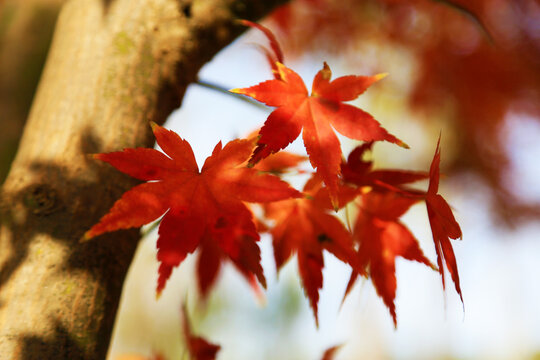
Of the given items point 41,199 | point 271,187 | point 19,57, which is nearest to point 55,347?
point 41,199

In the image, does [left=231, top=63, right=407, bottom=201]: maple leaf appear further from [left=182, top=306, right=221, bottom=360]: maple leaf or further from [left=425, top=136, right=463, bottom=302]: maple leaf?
[left=182, top=306, right=221, bottom=360]: maple leaf

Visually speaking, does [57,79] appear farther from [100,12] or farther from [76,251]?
[76,251]

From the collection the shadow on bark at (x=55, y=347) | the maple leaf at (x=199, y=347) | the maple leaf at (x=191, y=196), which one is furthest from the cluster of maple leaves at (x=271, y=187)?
the maple leaf at (x=199, y=347)

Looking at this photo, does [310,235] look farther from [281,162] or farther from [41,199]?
[41,199]

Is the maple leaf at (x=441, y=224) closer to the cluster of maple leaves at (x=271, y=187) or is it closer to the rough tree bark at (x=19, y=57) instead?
the cluster of maple leaves at (x=271, y=187)

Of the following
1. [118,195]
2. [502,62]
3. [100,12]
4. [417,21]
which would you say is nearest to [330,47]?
[417,21]
